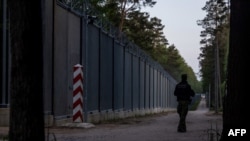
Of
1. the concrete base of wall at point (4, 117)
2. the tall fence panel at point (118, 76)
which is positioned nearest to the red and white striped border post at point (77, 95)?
the concrete base of wall at point (4, 117)

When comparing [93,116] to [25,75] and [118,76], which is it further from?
[25,75]

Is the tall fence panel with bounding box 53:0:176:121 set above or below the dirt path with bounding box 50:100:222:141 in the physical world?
above

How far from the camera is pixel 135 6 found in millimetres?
57219

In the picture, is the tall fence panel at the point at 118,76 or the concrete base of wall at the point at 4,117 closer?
the concrete base of wall at the point at 4,117

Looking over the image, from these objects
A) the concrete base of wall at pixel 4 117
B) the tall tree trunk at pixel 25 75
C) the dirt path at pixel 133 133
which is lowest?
the dirt path at pixel 133 133

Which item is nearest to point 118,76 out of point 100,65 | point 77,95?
point 100,65

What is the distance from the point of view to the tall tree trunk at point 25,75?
5176mm

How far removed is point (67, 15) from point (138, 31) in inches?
1869

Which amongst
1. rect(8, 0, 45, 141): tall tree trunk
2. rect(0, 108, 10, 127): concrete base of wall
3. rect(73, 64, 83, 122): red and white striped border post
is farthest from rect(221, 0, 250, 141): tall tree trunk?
rect(73, 64, 83, 122): red and white striped border post

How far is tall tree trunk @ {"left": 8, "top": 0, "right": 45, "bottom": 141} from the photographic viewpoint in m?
5.18

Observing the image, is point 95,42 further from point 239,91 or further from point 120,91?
point 239,91

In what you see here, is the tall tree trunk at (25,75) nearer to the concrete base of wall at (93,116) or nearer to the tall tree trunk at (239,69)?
the tall tree trunk at (239,69)
